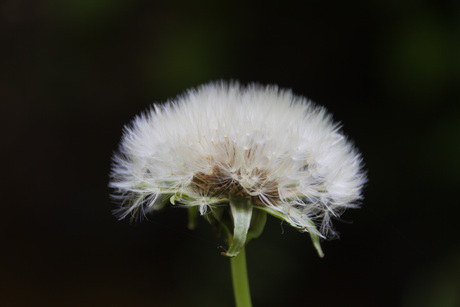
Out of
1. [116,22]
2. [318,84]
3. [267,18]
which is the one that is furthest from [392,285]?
[116,22]

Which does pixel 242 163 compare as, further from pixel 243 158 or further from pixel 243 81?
pixel 243 81

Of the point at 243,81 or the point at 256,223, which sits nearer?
the point at 256,223

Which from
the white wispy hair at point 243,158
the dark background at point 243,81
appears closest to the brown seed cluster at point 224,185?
the white wispy hair at point 243,158

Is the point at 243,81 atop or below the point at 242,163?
atop

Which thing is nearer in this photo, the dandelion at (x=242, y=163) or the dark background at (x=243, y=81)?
the dandelion at (x=242, y=163)

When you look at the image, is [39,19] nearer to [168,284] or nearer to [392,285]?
[168,284]

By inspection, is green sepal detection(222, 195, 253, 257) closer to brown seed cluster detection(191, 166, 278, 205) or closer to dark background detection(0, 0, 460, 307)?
brown seed cluster detection(191, 166, 278, 205)

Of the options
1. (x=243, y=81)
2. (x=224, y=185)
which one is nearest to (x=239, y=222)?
(x=224, y=185)

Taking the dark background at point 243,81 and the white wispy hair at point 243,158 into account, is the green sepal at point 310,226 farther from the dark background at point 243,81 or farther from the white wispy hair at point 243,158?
the dark background at point 243,81
